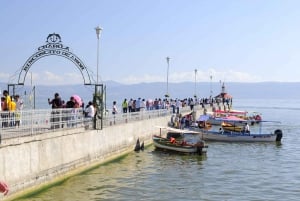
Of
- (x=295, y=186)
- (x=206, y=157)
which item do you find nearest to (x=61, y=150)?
(x=295, y=186)

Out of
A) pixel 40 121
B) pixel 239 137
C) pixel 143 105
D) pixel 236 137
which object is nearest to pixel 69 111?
pixel 40 121

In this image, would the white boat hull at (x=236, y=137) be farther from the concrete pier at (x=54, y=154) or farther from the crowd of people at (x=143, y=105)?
the concrete pier at (x=54, y=154)

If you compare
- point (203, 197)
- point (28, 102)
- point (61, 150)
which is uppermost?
point (28, 102)

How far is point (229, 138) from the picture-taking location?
44281mm

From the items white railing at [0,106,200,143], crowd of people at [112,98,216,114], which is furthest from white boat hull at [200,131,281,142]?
white railing at [0,106,200,143]

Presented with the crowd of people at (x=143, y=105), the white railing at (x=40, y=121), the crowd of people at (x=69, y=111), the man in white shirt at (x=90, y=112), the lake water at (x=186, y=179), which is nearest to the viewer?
the white railing at (x=40, y=121)

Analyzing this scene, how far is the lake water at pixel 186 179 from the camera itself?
2086 centimetres

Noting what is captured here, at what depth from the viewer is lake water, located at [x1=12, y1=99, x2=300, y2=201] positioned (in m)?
20.9

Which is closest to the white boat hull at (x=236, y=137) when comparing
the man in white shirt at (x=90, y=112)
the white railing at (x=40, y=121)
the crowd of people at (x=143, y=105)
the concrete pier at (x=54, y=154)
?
the crowd of people at (x=143, y=105)

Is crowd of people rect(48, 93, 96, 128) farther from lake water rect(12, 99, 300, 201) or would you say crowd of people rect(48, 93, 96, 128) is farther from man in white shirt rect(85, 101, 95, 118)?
lake water rect(12, 99, 300, 201)

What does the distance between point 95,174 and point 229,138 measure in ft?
71.8

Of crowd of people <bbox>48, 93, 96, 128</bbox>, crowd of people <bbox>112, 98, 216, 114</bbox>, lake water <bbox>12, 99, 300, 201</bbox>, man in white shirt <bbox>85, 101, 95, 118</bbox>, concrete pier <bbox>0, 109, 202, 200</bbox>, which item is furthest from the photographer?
crowd of people <bbox>112, 98, 216, 114</bbox>

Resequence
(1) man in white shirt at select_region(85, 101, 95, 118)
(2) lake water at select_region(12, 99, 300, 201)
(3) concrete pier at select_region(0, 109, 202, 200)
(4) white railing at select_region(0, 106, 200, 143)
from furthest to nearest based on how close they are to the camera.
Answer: (1) man in white shirt at select_region(85, 101, 95, 118) → (2) lake water at select_region(12, 99, 300, 201) → (4) white railing at select_region(0, 106, 200, 143) → (3) concrete pier at select_region(0, 109, 202, 200)

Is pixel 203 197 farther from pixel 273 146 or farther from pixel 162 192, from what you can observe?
pixel 273 146
